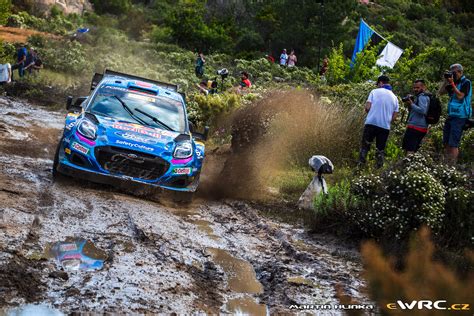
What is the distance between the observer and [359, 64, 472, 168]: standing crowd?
39.3 feet

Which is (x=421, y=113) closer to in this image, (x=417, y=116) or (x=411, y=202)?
(x=417, y=116)

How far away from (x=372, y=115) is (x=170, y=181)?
4187 mm

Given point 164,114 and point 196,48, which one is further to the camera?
point 196,48

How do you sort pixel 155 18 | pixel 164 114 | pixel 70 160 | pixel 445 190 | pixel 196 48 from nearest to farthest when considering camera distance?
pixel 445 190 < pixel 70 160 < pixel 164 114 < pixel 196 48 < pixel 155 18

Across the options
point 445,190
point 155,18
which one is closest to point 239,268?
point 445,190

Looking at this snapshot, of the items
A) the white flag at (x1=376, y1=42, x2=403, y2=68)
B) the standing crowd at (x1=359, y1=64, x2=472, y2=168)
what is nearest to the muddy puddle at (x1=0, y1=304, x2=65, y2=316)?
the standing crowd at (x1=359, y1=64, x2=472, y2=168)

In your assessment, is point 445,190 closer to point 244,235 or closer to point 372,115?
point 244,235

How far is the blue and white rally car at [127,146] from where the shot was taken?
1054cm

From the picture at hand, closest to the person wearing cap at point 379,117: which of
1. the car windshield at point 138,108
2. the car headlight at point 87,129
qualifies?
the car windshield at point 138,108

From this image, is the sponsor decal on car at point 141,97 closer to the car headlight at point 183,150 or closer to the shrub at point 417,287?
the car headlight at point 183,150

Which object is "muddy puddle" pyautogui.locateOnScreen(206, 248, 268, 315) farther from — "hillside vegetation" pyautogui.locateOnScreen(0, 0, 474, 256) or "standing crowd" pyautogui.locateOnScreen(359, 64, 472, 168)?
"standing crowd" pyautogui.locateOnScreen(359, 64, 472, 168)

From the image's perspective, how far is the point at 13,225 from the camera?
747cm

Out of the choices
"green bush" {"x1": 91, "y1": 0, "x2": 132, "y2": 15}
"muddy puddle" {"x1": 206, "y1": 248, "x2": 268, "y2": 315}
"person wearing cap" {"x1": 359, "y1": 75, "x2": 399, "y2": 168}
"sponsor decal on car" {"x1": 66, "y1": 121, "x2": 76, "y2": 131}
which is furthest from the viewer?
"green bush" {"x1": 91, "y1": 0, "x2": 132, "y2": 15}

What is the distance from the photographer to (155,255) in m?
7.29
